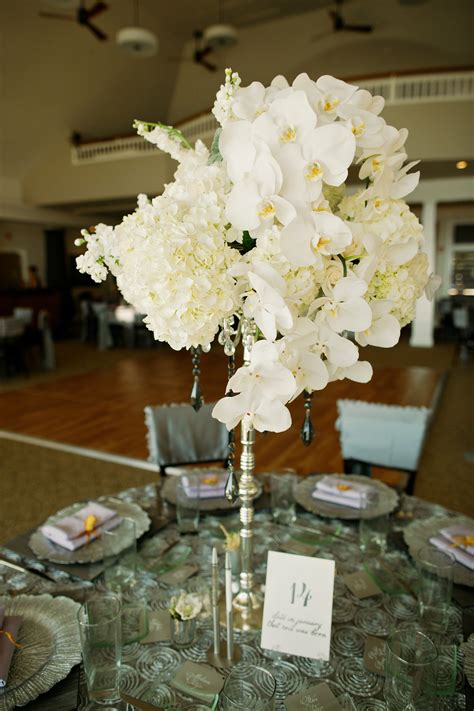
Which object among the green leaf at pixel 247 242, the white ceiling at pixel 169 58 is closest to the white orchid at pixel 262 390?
the green leaf at pixel 247 242

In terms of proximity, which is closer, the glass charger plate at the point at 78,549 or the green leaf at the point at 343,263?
the green leaf at the point at 343,263

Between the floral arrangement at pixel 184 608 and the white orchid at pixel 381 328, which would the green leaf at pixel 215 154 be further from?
the floral arrangement at pixel 184 608

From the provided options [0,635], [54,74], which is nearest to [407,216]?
[0,635]

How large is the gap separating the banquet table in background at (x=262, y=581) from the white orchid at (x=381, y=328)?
24.1 inches

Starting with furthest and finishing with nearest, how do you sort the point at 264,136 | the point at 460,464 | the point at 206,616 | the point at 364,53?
the point at 364,53, the point at 460,464, the point at 206,616, the point at 264,136

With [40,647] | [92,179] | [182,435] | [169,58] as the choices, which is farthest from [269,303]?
[92,179]

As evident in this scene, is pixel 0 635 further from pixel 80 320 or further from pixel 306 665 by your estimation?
pixel 80 320

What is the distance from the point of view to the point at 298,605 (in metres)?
1.03

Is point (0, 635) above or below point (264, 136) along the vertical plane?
below

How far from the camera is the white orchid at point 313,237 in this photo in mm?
787

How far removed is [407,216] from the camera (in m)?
0.90

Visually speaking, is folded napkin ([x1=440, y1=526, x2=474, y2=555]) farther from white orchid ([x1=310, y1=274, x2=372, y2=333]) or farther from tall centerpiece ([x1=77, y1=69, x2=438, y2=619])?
white orchid ([x1=310, y1=274, x2=372, y2=333])

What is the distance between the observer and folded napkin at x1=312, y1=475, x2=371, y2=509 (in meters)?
1.69

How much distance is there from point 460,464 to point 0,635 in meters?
3.87
